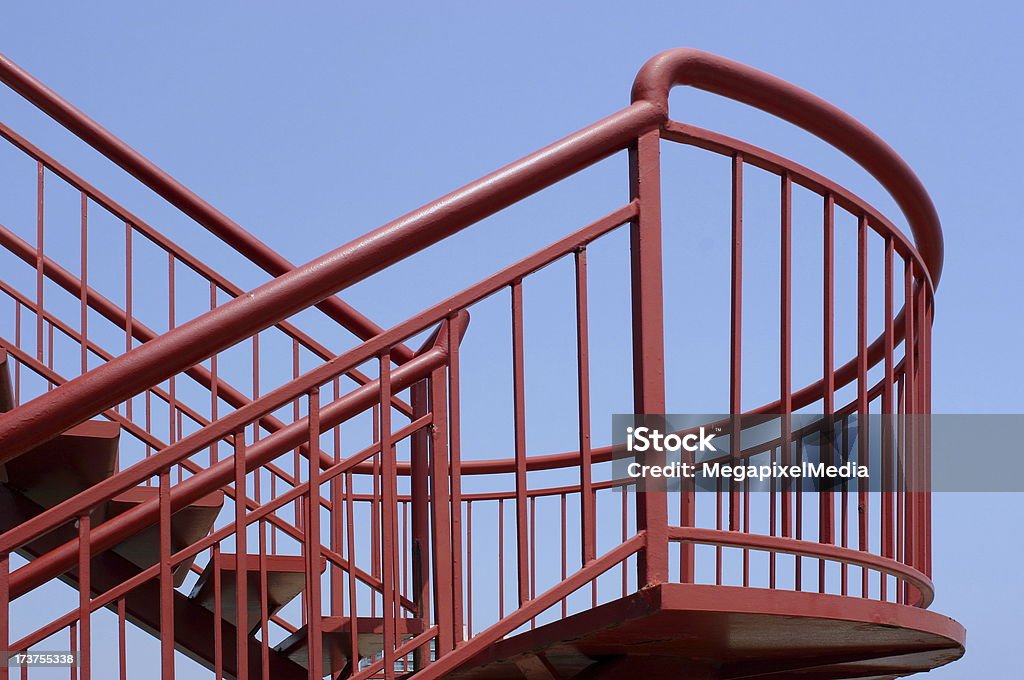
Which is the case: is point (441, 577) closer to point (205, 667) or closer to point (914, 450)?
point (914, 450)

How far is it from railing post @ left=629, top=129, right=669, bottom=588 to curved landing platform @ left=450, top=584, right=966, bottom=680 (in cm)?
11

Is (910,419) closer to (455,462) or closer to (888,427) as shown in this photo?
(888,427)

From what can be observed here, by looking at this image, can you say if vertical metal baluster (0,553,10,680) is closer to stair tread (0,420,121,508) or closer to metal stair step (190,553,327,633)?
metal stair step (190,553,327,633)

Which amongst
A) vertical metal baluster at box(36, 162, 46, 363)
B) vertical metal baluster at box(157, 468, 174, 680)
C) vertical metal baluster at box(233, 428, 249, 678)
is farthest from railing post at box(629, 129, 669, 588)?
vertical metal baluster at box(36, 162, 46, 363)

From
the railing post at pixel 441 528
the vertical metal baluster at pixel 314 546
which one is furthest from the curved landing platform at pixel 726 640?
the vertical metal baluster at pixel 314 546

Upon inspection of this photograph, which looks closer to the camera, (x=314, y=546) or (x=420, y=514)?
(x=314, y=546)

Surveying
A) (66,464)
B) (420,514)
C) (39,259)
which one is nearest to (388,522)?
(420,514)

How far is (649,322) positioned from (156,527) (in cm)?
216

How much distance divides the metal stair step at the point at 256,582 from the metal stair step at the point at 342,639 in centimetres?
14

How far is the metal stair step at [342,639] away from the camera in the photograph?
13.9 feet

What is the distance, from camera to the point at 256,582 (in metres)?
4.48

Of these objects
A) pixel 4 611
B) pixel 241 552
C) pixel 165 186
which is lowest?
pixel 4 611

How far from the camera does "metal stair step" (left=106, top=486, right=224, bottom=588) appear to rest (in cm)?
453

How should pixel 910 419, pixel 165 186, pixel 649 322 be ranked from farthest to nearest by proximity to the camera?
pixel 165 186 < pixel 910 419 < pixel 649 322
